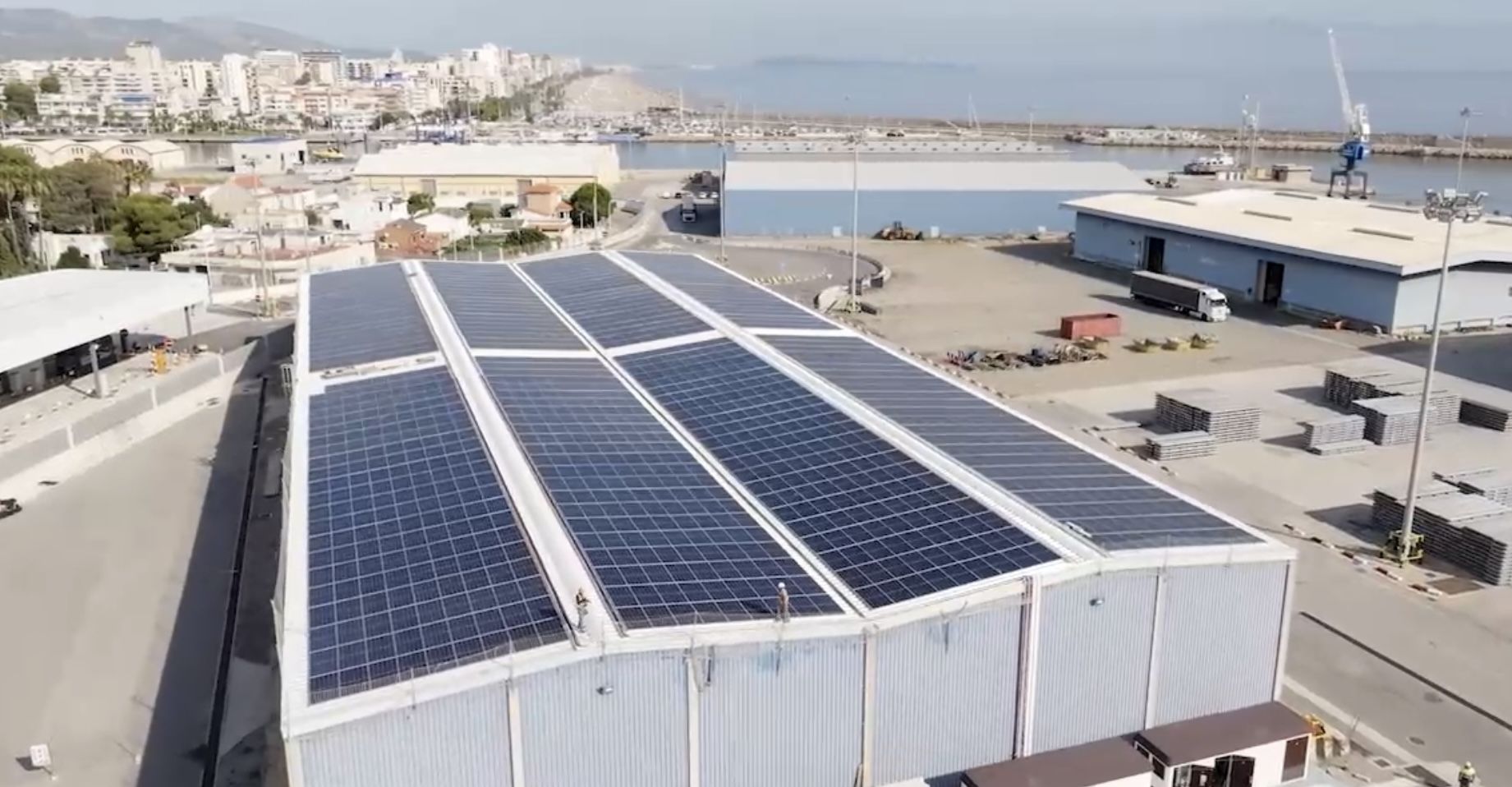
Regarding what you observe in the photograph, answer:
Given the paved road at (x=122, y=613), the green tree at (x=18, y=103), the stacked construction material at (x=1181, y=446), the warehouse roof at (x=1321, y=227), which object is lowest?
the paved road at (x=122, y=613)

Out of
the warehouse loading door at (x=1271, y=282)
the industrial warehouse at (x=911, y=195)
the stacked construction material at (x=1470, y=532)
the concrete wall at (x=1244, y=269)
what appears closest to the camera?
the stacked construction material at (x=1470, y=532)

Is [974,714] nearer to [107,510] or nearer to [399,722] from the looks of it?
[399,722]

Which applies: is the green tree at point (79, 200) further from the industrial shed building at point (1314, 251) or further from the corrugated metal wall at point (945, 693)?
the corrugated metal wall at point (945, 693)

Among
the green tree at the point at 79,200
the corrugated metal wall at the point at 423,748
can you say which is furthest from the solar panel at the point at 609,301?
the green tree at the point at 79,200

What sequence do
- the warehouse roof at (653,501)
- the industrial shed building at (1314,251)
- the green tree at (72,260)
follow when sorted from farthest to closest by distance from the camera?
the green tree at (72,260)
the industrial shed building at (1314,251)
the warehouse roof at (653,501)

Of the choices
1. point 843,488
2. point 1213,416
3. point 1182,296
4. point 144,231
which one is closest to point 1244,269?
point 1182,296

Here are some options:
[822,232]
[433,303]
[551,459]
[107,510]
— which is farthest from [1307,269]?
[107,510]

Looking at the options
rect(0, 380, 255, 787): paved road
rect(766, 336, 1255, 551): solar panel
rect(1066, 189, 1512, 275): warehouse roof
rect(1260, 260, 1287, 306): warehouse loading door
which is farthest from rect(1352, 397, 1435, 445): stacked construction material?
rect(0, 380, 255, 787): paved road

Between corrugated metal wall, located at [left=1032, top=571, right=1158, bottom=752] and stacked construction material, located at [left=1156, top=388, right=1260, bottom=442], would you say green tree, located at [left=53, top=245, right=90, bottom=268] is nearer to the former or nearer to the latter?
stacked construction material, located at [left=1156, top=388, right=1260, bottom=442]

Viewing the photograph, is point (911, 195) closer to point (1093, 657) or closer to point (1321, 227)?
point (1321, 227)
